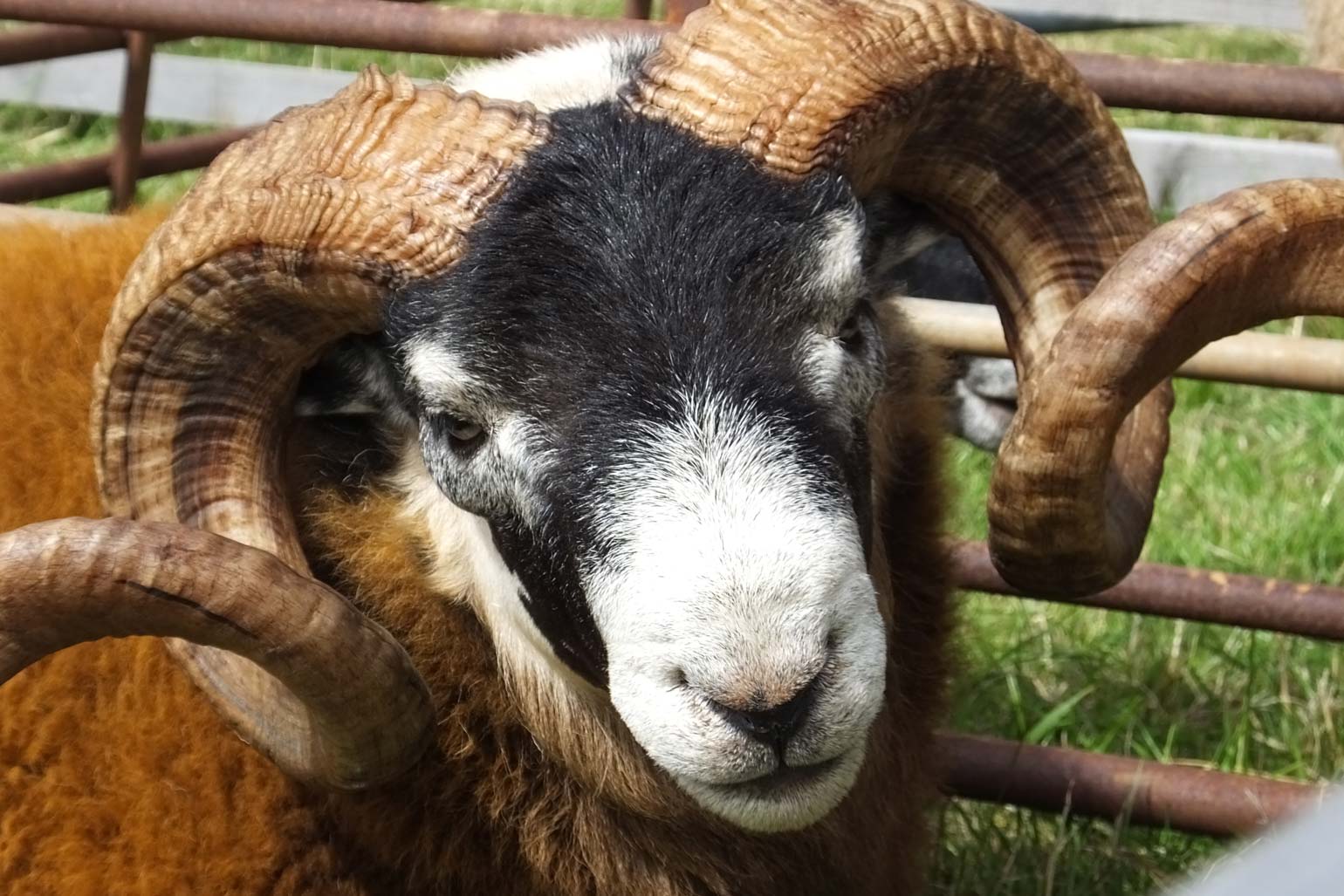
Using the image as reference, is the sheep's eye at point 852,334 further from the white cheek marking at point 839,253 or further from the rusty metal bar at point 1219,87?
the rusty metal bar at point 1219,87

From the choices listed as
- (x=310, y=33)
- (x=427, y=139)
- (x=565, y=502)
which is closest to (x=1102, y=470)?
(x=565, y=502)

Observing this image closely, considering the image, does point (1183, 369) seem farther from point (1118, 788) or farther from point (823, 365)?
point (823, 365)

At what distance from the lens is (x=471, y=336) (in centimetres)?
279

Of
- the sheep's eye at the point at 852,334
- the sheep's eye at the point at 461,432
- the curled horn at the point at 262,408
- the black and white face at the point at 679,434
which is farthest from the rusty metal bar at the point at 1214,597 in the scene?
the curled horn at the point at 262,408

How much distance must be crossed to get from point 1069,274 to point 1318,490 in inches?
142

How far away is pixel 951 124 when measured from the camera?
3195mm

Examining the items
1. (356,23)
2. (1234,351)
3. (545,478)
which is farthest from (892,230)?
(356,23)

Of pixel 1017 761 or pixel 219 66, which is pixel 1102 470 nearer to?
pixel 1017 761

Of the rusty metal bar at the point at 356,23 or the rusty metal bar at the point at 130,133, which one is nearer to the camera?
the rusty metal bar at the point at 356,23

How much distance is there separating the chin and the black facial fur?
319mm

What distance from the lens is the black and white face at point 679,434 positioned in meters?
2.54

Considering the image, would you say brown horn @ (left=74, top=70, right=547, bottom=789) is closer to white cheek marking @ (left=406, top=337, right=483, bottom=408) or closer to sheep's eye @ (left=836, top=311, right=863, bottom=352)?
white cheek marking @ (left=406, top=337, right=483, bottom=408)

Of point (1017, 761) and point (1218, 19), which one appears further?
point (1218, 19)

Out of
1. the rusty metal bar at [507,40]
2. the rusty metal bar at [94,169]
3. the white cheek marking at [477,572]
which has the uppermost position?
the rusty metal bar at [507,40]
